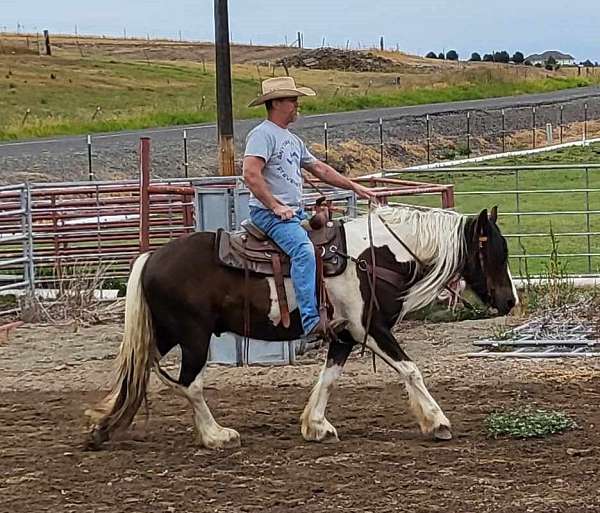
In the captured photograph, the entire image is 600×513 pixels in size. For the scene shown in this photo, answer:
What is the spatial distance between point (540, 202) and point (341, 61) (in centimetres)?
6415

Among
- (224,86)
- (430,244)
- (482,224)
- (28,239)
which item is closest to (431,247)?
(430,244)

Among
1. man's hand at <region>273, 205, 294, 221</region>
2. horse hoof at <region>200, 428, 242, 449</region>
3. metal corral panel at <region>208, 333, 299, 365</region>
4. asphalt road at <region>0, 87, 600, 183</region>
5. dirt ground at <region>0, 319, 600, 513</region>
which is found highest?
asphalt road at <region>0, 87, 600, 183</region>

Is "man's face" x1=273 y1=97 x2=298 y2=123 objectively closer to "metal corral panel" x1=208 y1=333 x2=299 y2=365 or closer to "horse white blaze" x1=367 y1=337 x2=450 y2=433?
"horse white blaze" x1=367 y1=337 x2=450 y2=433

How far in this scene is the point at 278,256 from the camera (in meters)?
6.83

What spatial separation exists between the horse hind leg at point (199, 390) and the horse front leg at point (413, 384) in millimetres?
972

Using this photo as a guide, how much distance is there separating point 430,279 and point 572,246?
10470mm

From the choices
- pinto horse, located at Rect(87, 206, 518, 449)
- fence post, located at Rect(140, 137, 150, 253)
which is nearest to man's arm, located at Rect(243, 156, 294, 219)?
pinto horse, located at Rect(87, 206, 518, 449)

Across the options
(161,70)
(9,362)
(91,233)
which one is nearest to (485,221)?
(9,362)

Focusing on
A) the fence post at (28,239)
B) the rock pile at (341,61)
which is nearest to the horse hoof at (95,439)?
the fence post at (28,239)

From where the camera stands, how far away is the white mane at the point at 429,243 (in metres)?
7.01

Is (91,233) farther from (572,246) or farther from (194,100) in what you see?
(194,100)

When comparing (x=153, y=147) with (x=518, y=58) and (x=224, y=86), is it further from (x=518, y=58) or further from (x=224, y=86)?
(x=518, y=58)

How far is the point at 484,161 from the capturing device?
3173cm

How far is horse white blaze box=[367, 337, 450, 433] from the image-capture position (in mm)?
6684
